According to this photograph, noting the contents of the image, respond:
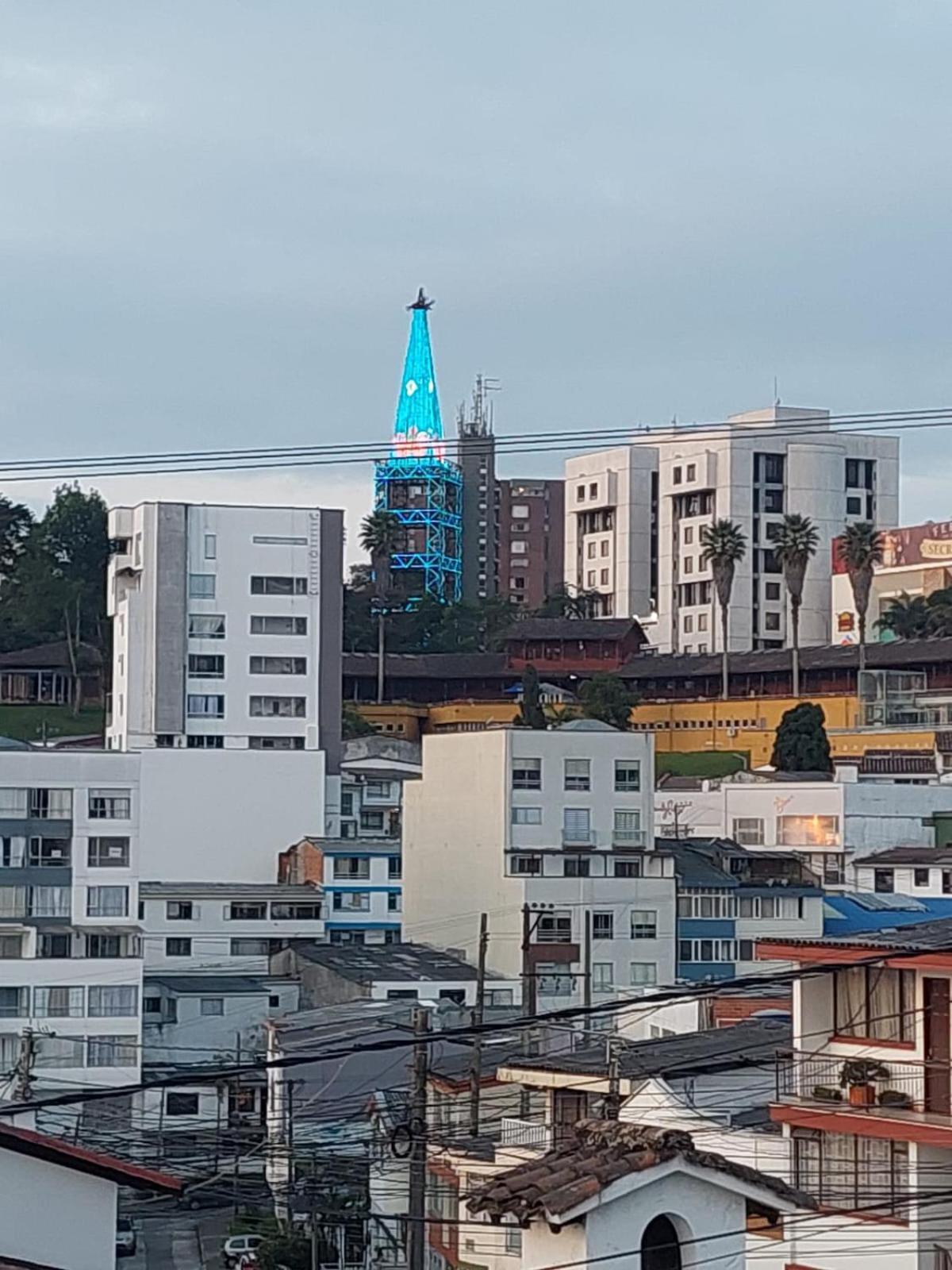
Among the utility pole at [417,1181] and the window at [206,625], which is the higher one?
the window at [206,625]

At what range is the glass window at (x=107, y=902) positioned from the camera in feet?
149

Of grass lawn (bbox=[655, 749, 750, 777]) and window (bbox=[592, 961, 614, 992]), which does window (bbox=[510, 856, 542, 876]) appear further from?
grass lawn (bbox=[655, 749, 750, 777])

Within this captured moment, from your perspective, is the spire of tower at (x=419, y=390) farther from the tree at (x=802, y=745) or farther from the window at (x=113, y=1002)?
the window at (x=113, y=1002)

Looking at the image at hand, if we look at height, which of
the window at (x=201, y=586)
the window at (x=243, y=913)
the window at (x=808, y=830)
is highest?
the window at (x=201, y=586)

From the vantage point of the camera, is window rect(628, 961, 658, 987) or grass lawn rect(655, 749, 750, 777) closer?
window rect(628, 961, 658, 987)

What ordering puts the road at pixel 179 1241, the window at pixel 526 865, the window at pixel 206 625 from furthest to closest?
the window at pixel 206 625 < the window at pixel 526 865 < the road at pixel 179 1241

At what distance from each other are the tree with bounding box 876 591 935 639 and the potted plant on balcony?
67858 millimetres

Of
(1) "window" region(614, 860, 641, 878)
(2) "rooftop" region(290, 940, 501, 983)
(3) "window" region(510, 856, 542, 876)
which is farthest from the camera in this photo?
(3) "window" region(510, 856, 542, 876)

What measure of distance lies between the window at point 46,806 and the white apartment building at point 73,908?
0.05 ft

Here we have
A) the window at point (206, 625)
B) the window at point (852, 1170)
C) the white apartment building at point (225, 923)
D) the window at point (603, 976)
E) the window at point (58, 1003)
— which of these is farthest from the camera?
the window at point (206, 625)

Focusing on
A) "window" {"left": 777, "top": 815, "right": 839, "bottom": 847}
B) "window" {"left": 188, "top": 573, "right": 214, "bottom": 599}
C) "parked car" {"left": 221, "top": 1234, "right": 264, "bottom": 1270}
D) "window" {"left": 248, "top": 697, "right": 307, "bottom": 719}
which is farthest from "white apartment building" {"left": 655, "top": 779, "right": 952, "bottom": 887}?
"parked car" {"left": 221, "top": 1234, "right": 264, "bottom": 1270}

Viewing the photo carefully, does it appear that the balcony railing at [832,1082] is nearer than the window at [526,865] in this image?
Yes

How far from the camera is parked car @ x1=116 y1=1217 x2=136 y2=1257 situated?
3375cm

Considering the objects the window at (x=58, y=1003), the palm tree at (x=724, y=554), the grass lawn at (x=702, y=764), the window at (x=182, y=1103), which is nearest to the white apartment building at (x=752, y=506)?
the palm tree at (x=724, y=554)
